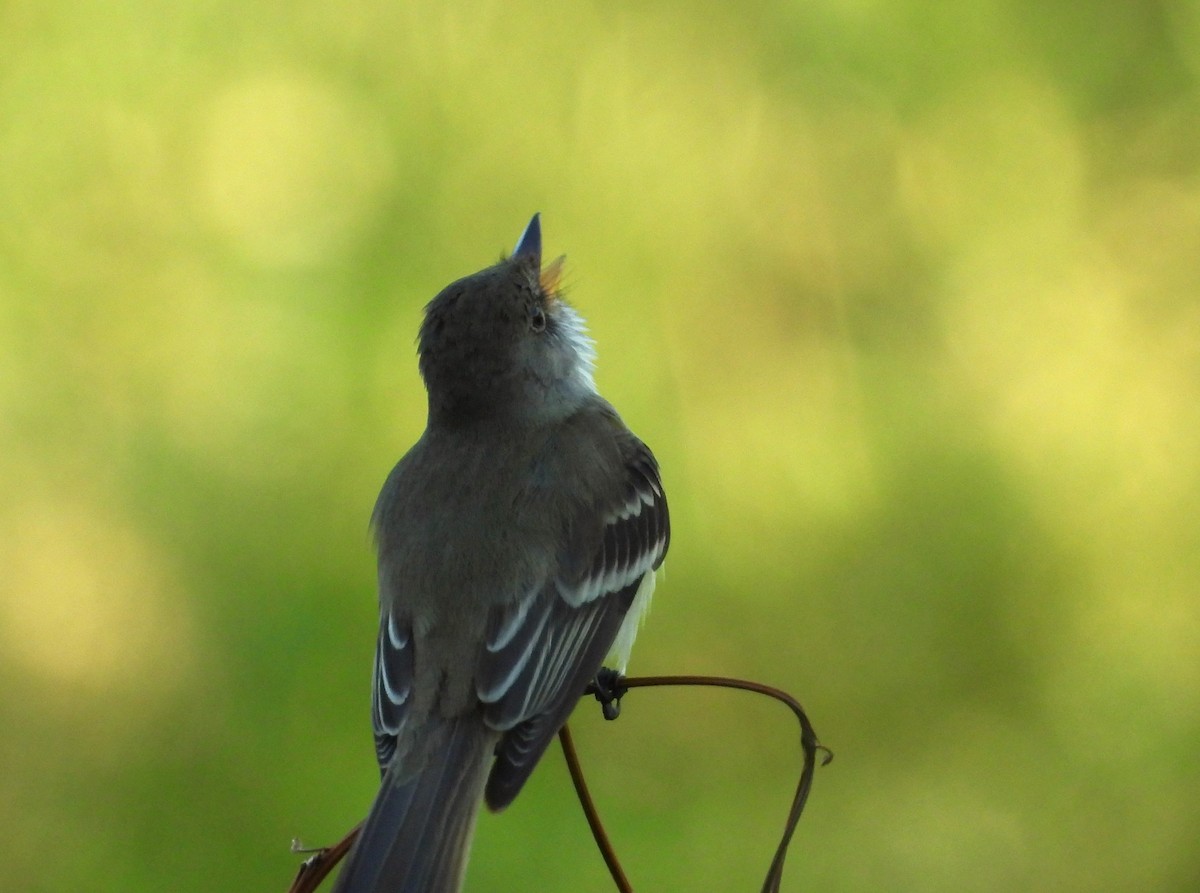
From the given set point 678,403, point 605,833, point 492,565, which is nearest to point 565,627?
point 492,565

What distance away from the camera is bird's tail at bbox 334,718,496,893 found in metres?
2.24

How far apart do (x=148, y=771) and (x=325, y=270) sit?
151cm

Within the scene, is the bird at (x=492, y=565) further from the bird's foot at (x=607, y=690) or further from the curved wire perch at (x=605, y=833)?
the curved wire perch at (x=605, y=833)

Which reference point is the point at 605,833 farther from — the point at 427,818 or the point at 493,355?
the point at 493,355

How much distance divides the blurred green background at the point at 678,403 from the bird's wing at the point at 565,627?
4.43 feet

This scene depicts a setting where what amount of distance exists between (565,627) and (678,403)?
6.89ft

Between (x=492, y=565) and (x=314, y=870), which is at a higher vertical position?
(x=492, y=565)

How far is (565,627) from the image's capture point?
2.65 metres

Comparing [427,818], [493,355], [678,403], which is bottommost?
[427,818]

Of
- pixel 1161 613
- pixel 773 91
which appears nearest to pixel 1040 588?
pixel 1161 613

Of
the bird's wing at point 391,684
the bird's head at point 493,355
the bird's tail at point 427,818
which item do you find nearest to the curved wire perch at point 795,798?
the bird's tail at point 427,818

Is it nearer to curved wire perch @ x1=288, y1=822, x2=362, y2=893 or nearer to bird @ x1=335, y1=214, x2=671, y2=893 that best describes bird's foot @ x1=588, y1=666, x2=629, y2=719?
bird @ x1=335, y1=214, x2=671, y2=893

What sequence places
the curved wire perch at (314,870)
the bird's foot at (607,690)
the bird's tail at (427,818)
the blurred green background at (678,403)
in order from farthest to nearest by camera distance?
the blurred green background at (678,403) < the bird's foot at (607,690) < the bird's tail at (427,818) < the curved wire perch at (314,870)

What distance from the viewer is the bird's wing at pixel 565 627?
251cm
